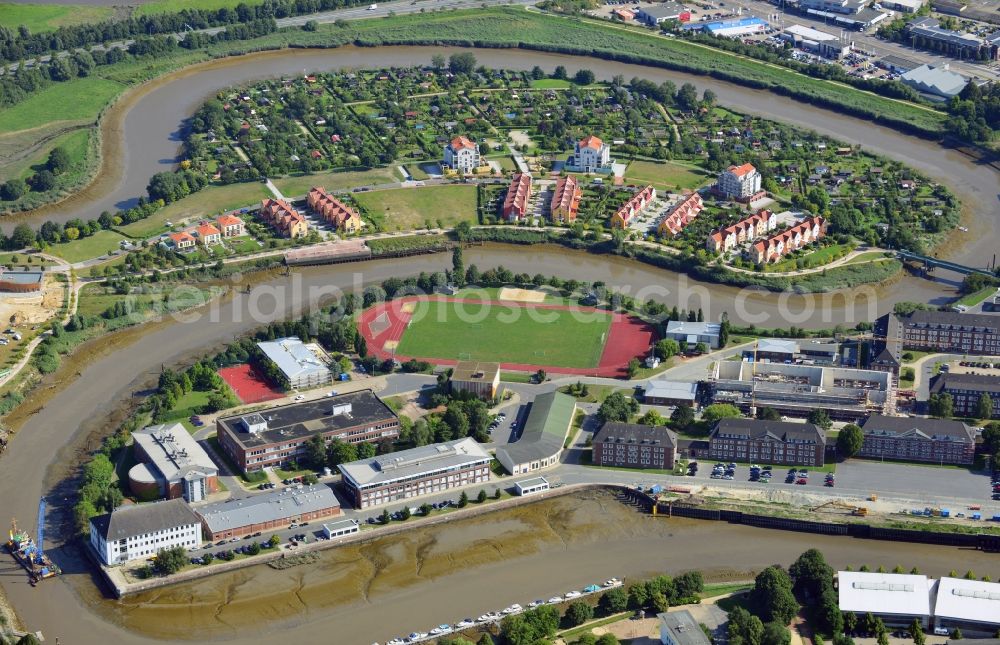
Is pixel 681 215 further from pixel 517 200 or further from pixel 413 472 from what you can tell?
pixel 413 472

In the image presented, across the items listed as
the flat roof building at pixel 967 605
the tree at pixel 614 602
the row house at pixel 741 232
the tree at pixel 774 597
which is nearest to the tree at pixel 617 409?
the tree at pixel 614 602

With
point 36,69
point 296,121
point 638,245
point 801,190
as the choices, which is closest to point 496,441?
point 638,245

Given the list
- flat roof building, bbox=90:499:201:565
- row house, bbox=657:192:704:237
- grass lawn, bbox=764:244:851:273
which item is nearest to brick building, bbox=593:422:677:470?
flat roof building, bbox=90:499:201:565

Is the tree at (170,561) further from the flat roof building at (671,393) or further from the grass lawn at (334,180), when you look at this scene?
the grass lawn at (334,180)

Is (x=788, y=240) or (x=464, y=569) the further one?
(x=788, y=240)

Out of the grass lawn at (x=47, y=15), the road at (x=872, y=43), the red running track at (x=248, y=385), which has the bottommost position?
the red running track at (x=248, y=385)

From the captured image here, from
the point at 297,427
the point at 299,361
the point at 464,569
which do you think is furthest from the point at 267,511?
the point at 299,361
